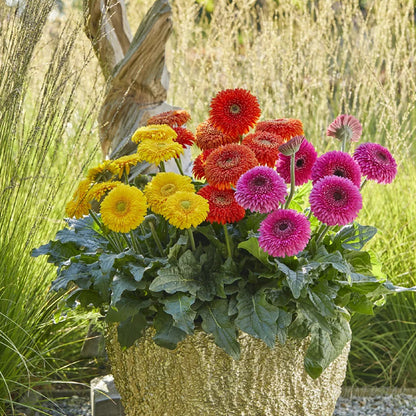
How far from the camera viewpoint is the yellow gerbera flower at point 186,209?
4.53 feet

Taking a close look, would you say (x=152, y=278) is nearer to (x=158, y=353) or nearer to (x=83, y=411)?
(x=158, y=353)

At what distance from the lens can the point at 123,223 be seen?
1.38 metres

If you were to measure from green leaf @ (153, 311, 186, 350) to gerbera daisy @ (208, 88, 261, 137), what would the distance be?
48cm

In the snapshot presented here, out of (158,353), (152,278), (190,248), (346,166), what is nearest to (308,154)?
(346,166)

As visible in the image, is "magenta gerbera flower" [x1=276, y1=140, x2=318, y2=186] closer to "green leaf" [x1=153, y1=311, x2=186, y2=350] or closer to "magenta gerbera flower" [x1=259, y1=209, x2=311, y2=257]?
"magenta gerbera flower" [x1=259, y1=209, x2=311, y2=257]

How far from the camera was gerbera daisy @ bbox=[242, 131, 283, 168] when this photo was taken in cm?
154

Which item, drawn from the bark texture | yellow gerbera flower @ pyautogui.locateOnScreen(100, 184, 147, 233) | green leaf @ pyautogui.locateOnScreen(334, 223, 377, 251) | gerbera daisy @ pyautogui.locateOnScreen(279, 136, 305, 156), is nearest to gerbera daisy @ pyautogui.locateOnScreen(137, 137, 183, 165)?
yellow gerbera flower @ pyautogui.locateOnScreen(100, 184, 147, 233)

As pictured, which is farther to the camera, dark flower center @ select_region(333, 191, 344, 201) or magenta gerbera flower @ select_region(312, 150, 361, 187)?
magenta gerbera flower @ select_region(312, 150, 361, 187)

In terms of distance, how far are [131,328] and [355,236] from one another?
2.00 feet

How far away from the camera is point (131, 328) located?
1.49 metres

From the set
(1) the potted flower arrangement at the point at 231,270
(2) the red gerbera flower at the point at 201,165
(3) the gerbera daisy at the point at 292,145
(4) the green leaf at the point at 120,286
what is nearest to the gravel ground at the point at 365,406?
(1) the potted flower arrangement at the point at 231,270

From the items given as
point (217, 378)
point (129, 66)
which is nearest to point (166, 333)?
point (217, 378)

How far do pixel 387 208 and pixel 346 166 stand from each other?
1459mm

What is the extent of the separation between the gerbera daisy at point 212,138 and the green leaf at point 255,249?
1.01 ft
